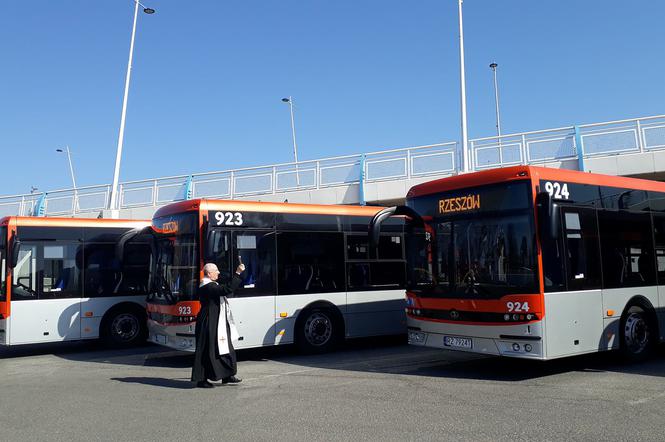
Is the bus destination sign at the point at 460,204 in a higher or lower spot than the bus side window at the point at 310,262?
higher

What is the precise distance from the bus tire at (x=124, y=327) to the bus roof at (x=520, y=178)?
740 cm

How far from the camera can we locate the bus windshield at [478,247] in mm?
8625

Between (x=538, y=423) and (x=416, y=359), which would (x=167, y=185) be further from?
(x=538, y=423)

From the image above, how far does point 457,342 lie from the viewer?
9266mm

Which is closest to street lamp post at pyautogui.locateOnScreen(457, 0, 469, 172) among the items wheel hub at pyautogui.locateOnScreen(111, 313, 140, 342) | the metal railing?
the metal railing

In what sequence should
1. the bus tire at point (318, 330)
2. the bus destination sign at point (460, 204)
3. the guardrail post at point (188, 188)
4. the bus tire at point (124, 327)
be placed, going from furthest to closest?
the guardrail post at point (188, 188), the bus tire at point (124, 327), the bus tire at point (318, 330), the bus destination sign at point (460, 204)

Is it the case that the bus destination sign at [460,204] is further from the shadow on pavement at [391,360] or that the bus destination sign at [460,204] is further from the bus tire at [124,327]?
the bus tire at [124,327]

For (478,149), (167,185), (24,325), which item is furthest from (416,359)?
(167,185)

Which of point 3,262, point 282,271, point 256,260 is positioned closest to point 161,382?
point 256,260

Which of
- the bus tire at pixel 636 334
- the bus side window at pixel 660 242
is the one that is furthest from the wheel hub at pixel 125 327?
the bus side window at pixel 660 242

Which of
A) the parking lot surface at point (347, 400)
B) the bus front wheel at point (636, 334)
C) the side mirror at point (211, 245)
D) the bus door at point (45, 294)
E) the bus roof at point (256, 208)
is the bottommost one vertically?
the parking lot surface at point (347, 400)

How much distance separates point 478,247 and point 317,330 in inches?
169

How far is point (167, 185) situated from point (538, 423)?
1989 cm

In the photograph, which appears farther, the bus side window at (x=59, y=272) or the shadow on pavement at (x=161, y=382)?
the bus side window at (x=59, y=272)
